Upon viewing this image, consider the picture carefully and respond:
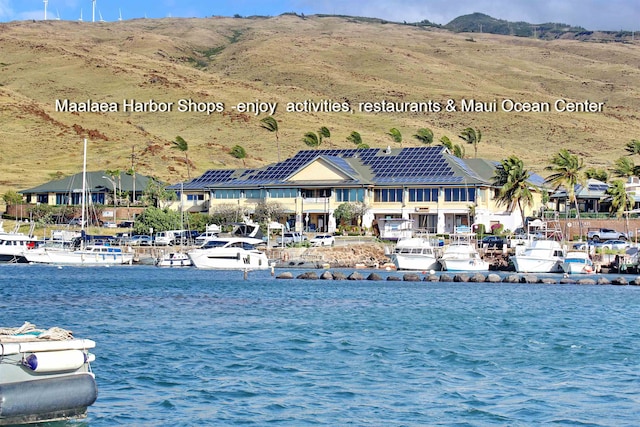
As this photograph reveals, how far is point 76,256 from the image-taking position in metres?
85.9

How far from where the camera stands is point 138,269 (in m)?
80.7

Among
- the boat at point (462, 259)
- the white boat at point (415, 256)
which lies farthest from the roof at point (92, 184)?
the boat at point (462, 259)

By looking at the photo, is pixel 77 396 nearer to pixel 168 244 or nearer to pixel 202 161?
pixel 168 244

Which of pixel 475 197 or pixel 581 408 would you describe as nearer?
pixel 581 408

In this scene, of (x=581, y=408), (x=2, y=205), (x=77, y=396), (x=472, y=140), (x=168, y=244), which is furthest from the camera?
(x=472, y=140)

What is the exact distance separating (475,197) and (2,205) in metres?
55.2

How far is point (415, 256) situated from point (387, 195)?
2406cm

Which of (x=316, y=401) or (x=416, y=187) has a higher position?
(x=416, y=187)

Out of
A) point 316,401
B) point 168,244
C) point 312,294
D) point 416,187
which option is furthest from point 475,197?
point 316,401

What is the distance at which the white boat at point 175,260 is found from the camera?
276 ft

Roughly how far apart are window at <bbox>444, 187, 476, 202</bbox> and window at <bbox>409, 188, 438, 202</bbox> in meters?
1.07

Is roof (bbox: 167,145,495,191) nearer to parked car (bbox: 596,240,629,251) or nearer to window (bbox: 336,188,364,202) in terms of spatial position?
window (bbox: 336,188,364,202)

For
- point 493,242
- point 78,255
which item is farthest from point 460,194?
point 78,255

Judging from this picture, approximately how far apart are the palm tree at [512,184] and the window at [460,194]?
3.06 m
